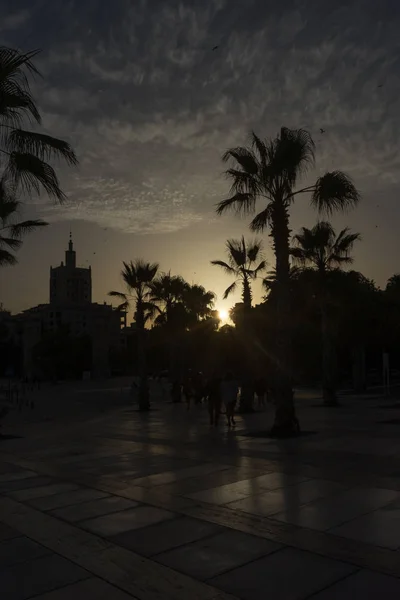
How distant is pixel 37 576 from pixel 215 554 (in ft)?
5.63

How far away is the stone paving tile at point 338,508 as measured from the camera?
6.54 metres

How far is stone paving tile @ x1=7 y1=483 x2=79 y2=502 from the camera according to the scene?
834 centimetres

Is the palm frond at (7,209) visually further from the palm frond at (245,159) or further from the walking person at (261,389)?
the walking person at (261,389)

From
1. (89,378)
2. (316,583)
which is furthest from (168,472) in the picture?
(89,378)

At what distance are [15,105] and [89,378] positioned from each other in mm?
71272

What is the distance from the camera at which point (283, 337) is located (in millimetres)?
15602

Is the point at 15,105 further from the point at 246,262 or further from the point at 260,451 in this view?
the point at 246,262

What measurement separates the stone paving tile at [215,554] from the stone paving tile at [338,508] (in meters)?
A: 0.89

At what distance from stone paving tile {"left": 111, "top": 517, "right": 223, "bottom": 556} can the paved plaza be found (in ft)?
0.07

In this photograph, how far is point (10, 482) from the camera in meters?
9.52

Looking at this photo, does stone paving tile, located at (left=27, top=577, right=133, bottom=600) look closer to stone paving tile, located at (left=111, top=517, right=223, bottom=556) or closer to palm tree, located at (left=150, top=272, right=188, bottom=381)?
stone paving tile, located at (left=111, top=517, right=223, bottom=556)

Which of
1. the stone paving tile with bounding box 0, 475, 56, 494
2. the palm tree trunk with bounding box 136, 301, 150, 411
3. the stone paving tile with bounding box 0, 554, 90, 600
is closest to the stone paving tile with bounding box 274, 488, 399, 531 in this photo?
the stone paving tile with bounding box 0, 554, 90, 600

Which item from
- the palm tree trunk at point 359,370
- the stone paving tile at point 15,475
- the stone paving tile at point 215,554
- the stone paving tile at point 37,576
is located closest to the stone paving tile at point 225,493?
the stone paving tile at point 215,554

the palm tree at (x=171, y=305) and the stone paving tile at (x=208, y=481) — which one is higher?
the palm tree at (x=171, y=305)
